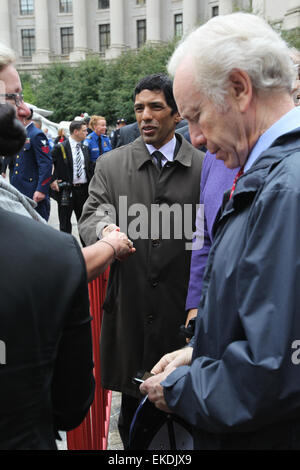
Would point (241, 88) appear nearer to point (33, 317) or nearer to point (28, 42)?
point (33, 317)

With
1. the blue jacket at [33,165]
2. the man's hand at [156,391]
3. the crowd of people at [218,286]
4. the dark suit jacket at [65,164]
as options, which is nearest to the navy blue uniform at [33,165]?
the blue jacket at [33,165]

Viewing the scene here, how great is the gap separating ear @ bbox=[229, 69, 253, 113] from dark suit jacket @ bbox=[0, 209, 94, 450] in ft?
2.07

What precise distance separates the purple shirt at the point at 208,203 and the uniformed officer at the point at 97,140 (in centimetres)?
698

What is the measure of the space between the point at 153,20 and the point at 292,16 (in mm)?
22919

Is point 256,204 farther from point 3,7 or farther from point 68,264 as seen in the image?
point 3,7

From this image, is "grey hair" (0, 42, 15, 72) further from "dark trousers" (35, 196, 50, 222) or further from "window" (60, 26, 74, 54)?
"window" (60, 26, 74, 54)

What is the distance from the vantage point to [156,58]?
3547 centimetres

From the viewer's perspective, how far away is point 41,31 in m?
56.3

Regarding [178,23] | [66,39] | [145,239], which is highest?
[178,23]

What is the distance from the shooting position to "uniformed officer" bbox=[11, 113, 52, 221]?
22.7 ft

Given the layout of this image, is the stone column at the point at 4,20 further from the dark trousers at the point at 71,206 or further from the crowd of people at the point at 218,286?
the crowd of people at the point at 218,286

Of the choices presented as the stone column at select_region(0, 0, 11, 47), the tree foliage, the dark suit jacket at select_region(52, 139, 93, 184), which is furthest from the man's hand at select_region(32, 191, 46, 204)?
the stone column at select_region(0, 0, 11, 47)

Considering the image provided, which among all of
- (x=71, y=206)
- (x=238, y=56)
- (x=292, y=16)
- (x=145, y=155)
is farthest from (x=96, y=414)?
(x=292, y=16)
